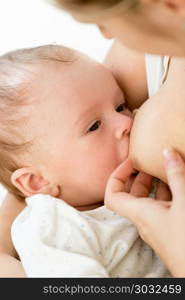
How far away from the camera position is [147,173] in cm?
110

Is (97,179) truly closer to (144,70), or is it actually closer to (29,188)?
(29,188)

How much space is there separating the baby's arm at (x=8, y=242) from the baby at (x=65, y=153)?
4 cm

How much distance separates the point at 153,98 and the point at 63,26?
917 mm

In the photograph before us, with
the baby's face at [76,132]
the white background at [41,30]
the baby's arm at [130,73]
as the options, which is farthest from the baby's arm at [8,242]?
the white background at [41,30]

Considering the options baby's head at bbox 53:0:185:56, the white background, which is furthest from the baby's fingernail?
the white background

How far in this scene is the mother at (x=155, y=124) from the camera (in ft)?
2.37

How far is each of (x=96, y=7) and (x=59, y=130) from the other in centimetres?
49

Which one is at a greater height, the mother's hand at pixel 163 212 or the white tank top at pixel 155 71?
the white tank top at pixel 155 71

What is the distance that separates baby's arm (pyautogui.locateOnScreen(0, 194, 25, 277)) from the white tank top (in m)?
0.44

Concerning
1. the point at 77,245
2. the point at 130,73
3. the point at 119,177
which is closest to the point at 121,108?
the point at 130,73

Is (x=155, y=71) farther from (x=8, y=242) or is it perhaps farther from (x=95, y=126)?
(x=8, y=242)

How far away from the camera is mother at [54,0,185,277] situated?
722 mm

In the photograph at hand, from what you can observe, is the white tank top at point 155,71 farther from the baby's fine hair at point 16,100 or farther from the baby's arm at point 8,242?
the baby's arm at point 8,242

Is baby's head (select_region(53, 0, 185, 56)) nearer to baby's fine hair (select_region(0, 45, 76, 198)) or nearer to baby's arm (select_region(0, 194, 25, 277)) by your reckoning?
baby's fine hair (select_region(0, 45, 76, 198))
